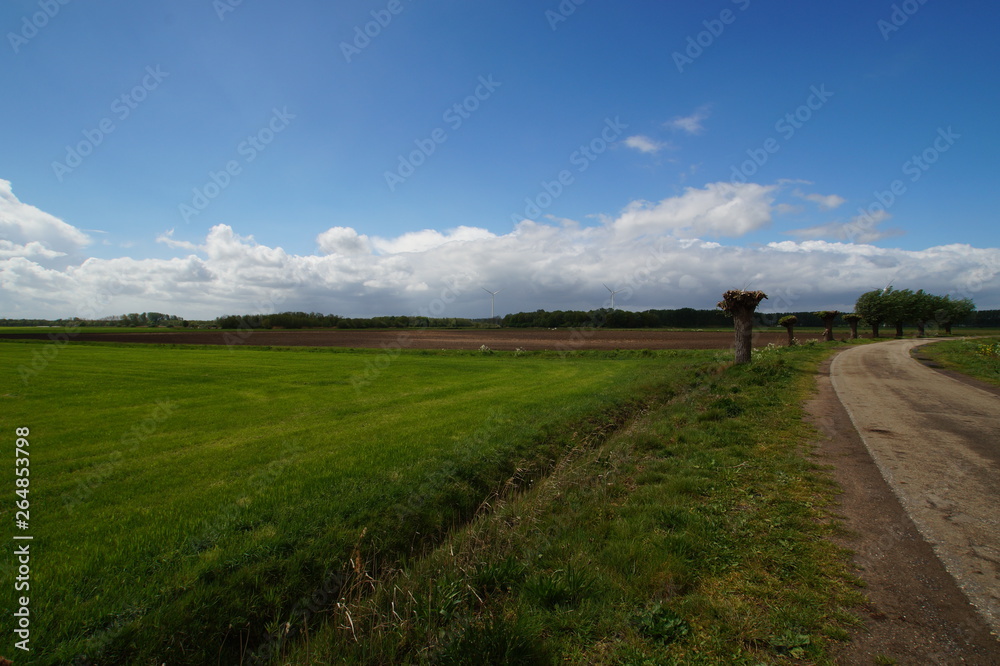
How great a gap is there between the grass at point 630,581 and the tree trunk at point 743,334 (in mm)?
16240

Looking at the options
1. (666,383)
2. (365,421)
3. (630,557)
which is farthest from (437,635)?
(666,383)

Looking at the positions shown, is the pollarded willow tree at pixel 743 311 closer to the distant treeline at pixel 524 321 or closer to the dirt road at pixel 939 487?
the dirt road at pixel 939 487

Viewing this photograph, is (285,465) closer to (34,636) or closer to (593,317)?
(34,636)

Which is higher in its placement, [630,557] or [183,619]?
[630,557]

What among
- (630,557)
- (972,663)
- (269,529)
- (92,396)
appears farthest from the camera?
(92,396)

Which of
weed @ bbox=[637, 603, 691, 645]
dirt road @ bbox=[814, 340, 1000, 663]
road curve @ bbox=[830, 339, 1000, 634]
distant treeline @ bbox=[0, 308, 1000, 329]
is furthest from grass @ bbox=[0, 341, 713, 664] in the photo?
distant treeline @ bbox=[0, 308, 1000, 329]

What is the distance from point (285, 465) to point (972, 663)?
979 cm

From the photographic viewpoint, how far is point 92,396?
15586mm

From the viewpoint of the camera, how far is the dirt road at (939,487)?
389cm

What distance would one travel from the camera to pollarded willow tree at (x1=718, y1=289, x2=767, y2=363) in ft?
73.2

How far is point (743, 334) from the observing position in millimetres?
22516

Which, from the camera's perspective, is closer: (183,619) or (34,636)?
(34,636)

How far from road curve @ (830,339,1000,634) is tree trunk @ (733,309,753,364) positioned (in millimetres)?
6543

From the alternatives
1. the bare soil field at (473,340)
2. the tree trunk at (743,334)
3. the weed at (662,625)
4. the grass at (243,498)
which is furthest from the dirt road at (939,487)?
the bare soil field at (473,340)
